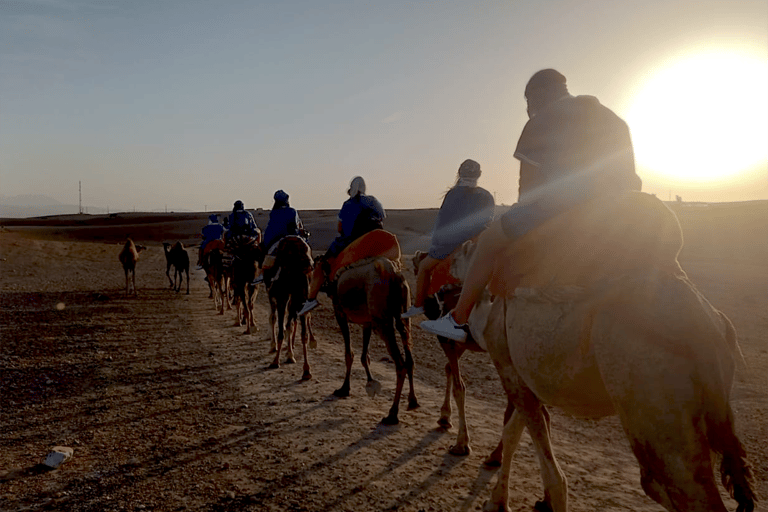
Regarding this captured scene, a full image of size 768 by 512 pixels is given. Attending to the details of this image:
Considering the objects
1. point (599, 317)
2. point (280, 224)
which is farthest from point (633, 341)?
point (280, 224)

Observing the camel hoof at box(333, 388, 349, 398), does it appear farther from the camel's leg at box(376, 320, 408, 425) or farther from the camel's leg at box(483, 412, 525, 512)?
the camel's leg at box(483, 412, 525, 512)

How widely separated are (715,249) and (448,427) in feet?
113

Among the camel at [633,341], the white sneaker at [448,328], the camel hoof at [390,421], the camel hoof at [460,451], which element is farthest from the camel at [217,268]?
the camel at [633,341]

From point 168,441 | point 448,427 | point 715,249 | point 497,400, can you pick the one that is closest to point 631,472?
point 448,427

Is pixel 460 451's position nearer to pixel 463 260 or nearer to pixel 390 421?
pixel 390 421

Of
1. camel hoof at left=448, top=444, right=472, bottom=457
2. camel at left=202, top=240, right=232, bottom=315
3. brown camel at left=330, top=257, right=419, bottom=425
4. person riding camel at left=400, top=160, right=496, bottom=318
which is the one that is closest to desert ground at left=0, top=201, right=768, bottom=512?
camel hoof at left=448, top=444, right=472, bottom=457

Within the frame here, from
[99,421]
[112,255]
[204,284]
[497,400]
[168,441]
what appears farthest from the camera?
[112,255]

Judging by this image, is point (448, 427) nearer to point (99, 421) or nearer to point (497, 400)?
point (497, 400)

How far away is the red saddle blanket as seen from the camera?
25.0 feet

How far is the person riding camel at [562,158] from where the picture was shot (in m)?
3.29

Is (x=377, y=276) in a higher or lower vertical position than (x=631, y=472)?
higher

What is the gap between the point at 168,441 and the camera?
6.14 metres

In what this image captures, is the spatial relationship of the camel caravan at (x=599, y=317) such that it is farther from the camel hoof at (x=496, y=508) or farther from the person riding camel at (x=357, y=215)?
the person riding camel at (x=357, y=215)

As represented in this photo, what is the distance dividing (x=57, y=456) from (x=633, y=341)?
217 inches
